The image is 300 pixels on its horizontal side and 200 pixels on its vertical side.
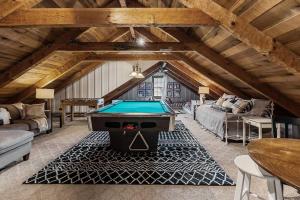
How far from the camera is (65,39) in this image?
517cm

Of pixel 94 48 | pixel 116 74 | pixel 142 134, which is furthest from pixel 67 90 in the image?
pixel 142 134

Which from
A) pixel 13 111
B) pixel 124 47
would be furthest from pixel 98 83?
pixel 124 47

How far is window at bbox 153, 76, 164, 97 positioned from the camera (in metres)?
13.6

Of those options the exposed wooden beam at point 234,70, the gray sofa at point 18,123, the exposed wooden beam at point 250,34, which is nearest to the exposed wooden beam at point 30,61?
the gray sofa at point 18,123

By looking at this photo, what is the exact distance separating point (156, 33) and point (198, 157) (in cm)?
404

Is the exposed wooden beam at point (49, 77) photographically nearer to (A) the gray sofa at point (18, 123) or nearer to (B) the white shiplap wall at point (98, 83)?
(A) the gray sofa at point (18, 123)

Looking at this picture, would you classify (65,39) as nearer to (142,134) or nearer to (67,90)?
(142,134)

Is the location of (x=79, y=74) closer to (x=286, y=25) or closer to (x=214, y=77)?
(x=214, y=77)

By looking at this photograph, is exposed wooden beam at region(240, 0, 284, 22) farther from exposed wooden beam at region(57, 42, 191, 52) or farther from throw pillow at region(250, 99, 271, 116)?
throw pillow at region(250, 99, 271, 116)

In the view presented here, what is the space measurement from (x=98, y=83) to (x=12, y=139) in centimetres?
685

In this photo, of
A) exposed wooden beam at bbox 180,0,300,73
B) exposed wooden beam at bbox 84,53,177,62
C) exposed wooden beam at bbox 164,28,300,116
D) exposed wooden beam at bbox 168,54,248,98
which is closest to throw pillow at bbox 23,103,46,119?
exposed wooden beam at bbox 84,53,177,62

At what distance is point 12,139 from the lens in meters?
3.37

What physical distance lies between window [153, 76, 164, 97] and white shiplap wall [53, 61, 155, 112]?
359 centimetres

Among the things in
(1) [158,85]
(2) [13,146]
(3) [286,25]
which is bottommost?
(2) [13,146]
